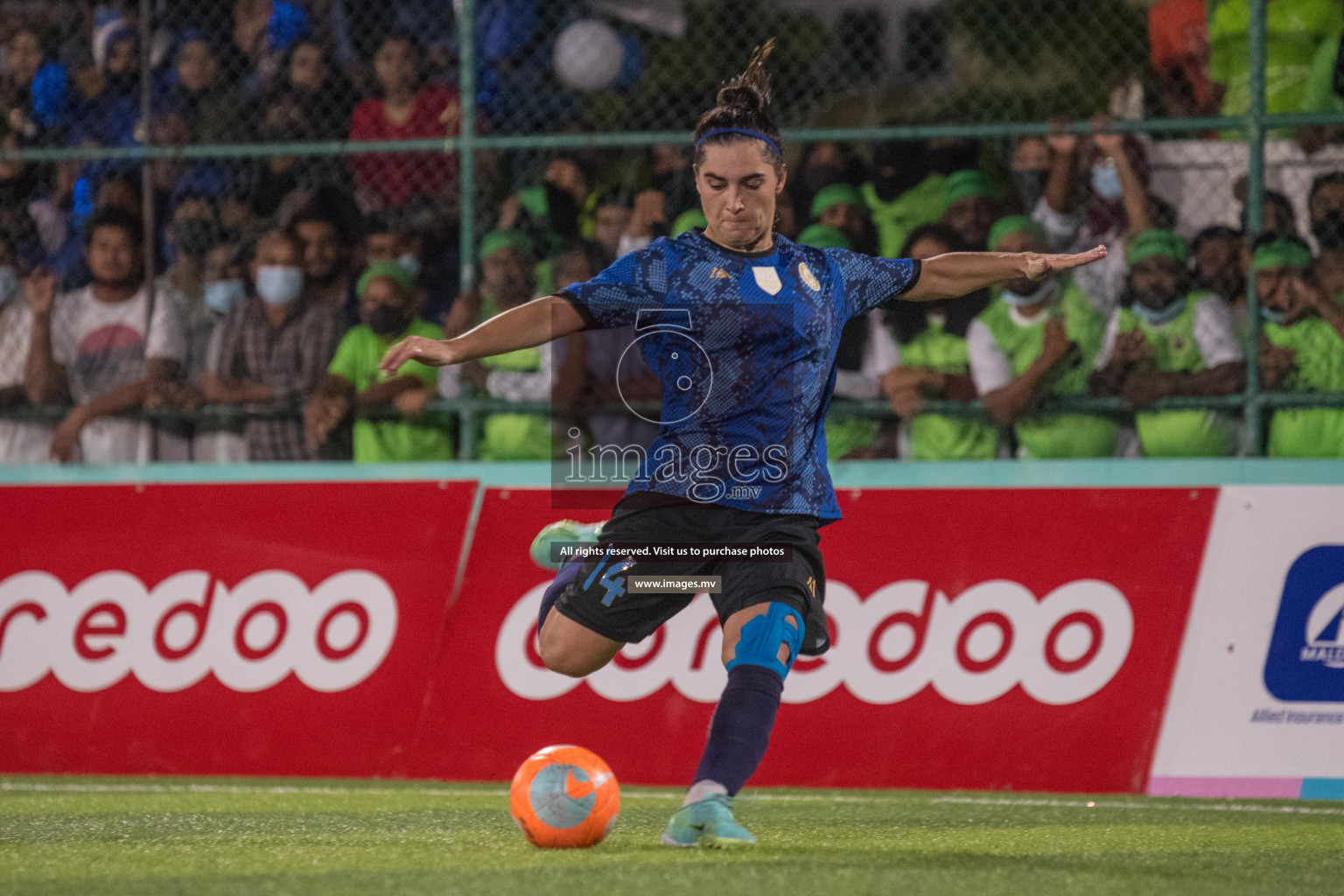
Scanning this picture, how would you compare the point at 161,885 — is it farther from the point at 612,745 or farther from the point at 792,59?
the point at 792,59

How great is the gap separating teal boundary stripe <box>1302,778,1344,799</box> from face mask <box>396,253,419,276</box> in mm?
4989

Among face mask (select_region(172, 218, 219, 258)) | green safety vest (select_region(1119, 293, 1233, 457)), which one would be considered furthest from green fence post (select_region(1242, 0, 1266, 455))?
face mask (select_region(172, 218, 219, 258))

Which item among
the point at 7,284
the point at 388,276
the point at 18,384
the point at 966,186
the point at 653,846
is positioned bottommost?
the point at 653,846

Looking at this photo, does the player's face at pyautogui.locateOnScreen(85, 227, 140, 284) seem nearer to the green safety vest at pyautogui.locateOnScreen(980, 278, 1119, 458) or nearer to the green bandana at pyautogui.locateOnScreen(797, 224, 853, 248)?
the green bandana at pyautogui.locateOnScreen(797, 224, 853, 248)

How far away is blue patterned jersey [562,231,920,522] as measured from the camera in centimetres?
466

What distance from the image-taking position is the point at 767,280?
15.4 feet

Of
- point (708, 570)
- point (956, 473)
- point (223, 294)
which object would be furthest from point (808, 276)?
point (223, 294)

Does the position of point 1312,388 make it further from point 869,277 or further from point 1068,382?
point 869,277

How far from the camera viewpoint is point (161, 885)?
156 inches

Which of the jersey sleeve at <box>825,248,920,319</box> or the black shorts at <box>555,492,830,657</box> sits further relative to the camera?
the jersey sleeve at <box>825,248,920,319</box>

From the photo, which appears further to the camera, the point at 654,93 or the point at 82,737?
the point at 654,93

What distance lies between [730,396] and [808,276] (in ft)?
1.42

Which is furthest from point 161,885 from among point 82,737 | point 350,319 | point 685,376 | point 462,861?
point 350,319

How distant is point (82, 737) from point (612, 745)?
95.2 inches
